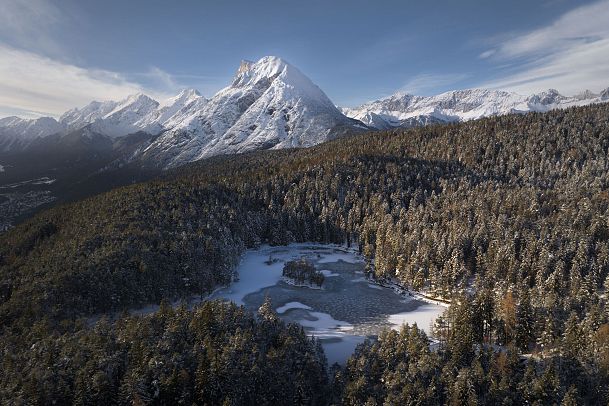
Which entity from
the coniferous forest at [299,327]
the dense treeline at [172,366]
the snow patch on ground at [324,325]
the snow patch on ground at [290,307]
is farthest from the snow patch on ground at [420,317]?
the dense treeline at [172,366]

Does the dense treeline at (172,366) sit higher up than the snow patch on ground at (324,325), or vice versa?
the dense treeline at (172,366)

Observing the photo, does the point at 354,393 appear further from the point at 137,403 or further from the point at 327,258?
the point at 327,258

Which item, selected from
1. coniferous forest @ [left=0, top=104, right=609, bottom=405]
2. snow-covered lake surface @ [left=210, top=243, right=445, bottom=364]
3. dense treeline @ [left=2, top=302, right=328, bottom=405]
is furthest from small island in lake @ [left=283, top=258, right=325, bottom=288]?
dense treeline @ [left=2, top=302, right=328, bottom=405]

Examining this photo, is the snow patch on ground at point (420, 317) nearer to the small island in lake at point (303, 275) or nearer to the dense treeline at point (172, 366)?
the small island in lake at point (303, 275)

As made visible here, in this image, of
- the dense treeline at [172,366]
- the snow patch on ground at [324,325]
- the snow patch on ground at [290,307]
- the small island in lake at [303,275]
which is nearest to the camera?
the dense treeline at [172,366]

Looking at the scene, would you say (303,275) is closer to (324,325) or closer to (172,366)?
(324,325)

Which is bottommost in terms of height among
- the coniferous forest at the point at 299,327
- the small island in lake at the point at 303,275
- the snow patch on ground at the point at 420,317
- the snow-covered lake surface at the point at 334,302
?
the snow patch on ground at the point at 420,317

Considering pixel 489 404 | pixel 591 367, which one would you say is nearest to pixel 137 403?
pixel 489 404

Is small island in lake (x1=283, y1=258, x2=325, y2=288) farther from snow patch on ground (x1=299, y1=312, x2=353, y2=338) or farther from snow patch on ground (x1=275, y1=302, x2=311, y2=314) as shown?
snow patch on ground (x1=299, y1=312, x2=353, y2=338)
